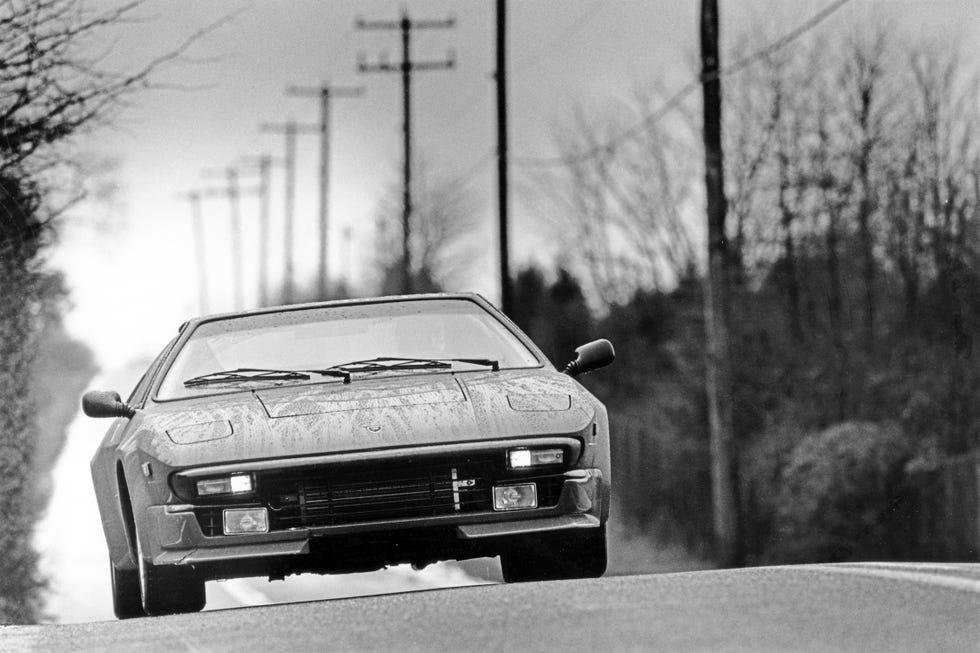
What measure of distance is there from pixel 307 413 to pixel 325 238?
5017cm

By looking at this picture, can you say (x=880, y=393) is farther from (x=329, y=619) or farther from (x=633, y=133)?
(x=329, y=619)

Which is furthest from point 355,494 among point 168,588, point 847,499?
point 847,499

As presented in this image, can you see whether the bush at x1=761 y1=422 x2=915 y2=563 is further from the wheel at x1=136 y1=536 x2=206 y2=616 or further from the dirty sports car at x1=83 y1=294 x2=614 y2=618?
the wheel at x1=136 y1=536 x2=206 y2=616

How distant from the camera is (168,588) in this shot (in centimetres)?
885

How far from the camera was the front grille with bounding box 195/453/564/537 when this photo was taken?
8.52 meters

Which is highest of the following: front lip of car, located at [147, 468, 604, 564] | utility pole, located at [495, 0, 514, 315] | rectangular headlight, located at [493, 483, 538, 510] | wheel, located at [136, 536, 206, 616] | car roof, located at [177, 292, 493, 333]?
utility pole, located at [495, 0, 514, 315]

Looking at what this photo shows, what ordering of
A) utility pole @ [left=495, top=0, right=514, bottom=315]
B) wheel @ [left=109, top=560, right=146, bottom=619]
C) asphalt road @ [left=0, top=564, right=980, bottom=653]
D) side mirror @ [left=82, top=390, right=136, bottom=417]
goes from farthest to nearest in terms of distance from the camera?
utility pole @ [left=495, top=0, right=514, bottom=315] < wheel @ [left=109, top=560, right=146, bottom=619] < side mirror @ [left=82, top=390, right=136, bottom=417] < asphalt road @ [left=0, top=564, right=980, bottom=653]

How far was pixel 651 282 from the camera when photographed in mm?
46562

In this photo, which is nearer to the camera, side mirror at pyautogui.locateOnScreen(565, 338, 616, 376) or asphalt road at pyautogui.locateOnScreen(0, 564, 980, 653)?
asphalt road at pyautogui.locateOnScreen(0, 564, 980, 653)

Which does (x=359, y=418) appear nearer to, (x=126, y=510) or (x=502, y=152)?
(x=126, y=510)

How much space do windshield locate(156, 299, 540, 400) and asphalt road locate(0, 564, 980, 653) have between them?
1445mm

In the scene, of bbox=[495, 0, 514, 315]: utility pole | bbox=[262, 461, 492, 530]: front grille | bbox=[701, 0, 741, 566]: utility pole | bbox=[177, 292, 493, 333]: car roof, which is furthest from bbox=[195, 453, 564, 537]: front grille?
bbox=[495, 0, 514, 315]: utility pole

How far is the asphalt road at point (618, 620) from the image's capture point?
21.3 ft

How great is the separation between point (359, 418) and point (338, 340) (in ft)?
4.18
